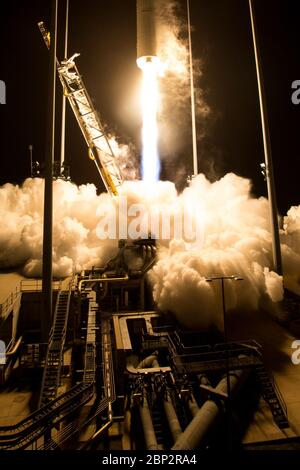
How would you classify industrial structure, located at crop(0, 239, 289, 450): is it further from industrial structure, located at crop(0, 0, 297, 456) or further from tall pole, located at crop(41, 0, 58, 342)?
tall pole, located at crop(41, 0, 58, 342)

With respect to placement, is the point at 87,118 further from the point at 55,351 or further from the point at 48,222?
the point at 55,351

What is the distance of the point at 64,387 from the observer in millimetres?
19766

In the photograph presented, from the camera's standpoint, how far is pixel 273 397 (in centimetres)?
1800

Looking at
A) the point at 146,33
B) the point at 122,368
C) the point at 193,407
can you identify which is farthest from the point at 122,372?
the point at 146,33

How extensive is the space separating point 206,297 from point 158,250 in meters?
7.22

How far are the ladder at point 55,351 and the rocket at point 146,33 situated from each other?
58.8 feet

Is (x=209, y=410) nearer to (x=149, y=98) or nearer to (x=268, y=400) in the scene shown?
(x=268, y=400)

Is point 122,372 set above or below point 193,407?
above

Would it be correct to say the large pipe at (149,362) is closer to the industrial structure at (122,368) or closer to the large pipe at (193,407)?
the industrial structure at (122,368)

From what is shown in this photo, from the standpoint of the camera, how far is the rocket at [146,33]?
27391 mm

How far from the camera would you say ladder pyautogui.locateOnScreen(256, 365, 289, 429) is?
55.6 feet

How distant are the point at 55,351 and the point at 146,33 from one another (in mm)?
22859

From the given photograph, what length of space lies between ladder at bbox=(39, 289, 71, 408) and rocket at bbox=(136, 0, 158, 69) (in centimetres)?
1793

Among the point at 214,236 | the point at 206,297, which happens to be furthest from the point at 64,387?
the point at 214,236
